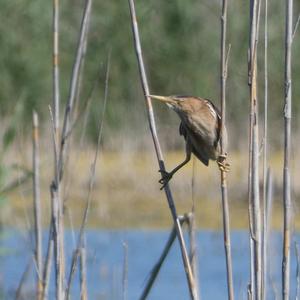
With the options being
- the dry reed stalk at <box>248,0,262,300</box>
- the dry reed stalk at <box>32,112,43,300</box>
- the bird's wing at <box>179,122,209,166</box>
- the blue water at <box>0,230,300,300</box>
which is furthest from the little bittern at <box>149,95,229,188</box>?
the blue water at <box>0,230,300,300</box>

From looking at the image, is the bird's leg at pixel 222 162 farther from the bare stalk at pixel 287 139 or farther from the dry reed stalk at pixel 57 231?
the dry reed stalk at pixel 57 231

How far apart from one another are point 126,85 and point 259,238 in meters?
10.3

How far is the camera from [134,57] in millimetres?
14258

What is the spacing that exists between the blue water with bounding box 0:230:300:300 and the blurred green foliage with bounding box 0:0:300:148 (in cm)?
225

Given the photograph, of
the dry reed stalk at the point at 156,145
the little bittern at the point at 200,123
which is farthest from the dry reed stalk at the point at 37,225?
the dry reed stalk at the point at 156,145

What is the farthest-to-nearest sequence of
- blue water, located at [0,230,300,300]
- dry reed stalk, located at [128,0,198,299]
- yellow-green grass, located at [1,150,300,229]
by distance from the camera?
yellow-green grass, located at [1,150,300,229] < blue water, located at [0,230,300,300] < dry reed stalk, located at [128,0,198,299]

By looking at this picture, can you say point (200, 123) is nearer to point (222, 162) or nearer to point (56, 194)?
point (222, 162)

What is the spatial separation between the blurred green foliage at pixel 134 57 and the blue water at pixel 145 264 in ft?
7.39

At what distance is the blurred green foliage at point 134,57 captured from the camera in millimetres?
13781

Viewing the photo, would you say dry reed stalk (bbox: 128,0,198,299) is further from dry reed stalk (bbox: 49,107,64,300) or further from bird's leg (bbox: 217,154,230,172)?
dry reed stalk (bbox: 49,107,64,300)

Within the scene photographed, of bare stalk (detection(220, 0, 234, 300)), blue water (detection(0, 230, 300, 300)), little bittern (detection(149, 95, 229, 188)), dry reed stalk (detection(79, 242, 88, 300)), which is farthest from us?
blue water (detection(0, 230, 300, 300))

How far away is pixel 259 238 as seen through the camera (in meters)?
4.14

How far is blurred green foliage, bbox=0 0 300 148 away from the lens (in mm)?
13781

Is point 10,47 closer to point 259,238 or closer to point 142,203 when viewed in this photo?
point 142,203
